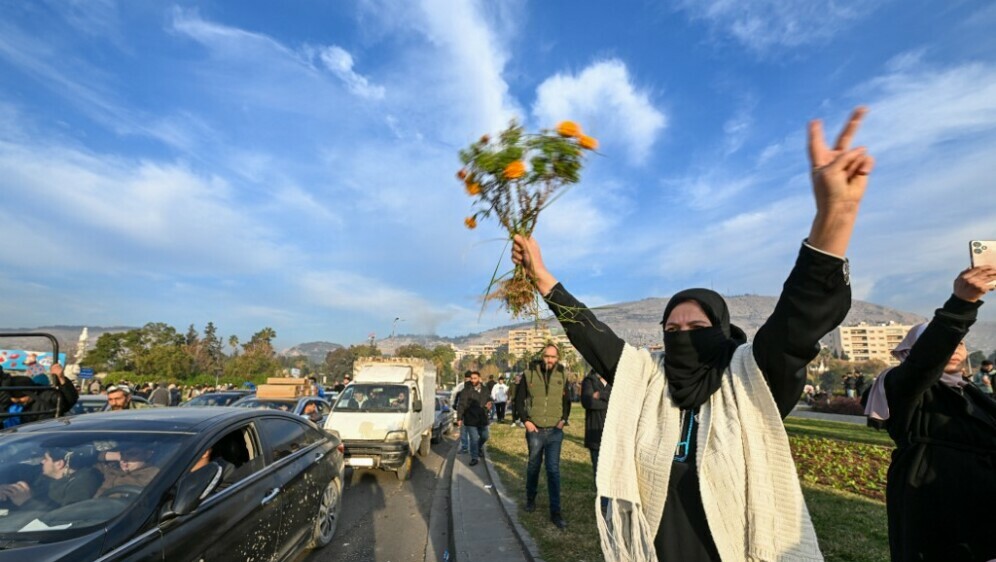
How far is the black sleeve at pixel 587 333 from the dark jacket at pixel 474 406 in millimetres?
8583

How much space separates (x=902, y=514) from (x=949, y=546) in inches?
10.6

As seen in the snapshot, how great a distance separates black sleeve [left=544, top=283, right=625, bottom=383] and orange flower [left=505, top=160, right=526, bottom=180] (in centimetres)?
58

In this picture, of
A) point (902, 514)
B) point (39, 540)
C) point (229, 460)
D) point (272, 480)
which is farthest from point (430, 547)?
point (902, 514)

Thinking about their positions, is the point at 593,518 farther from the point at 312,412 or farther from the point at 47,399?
the point at 312,412

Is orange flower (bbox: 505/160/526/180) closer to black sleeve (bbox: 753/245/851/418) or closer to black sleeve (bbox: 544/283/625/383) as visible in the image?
black sleeve (bbox: 544/283/625/383)

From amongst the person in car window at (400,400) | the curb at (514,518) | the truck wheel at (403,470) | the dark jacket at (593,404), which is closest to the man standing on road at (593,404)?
the dark jacket at (593,404)

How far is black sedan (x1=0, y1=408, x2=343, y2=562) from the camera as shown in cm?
264

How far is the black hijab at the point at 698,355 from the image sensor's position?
6.07 ft

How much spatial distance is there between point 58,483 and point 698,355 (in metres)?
3.71

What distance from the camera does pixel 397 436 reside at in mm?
9055

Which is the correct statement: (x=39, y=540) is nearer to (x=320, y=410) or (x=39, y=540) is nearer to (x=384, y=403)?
(x=384, y=403)

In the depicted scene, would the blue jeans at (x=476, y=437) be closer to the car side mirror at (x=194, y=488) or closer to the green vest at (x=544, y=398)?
the green vest at (x=544, y=398)

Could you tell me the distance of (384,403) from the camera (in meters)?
10.0

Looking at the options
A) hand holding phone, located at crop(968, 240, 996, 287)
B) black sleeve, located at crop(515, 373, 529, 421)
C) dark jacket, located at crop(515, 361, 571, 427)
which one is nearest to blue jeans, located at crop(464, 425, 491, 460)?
black sleeve, located at crop(515, 373, 529, 421)
